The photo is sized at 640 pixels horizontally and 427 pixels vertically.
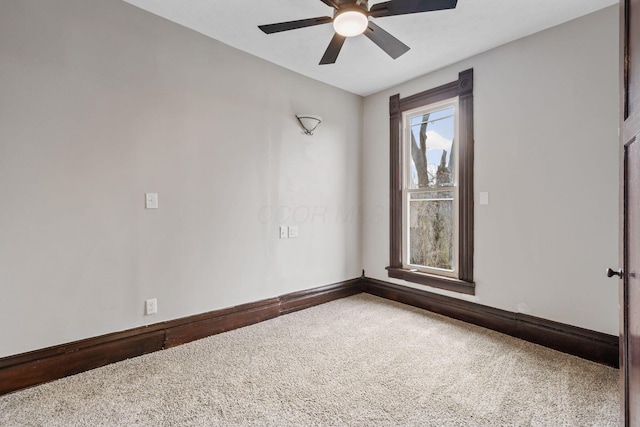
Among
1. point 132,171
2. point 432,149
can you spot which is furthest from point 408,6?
point 132,171

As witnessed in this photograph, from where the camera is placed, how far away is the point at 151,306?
7.75 ft

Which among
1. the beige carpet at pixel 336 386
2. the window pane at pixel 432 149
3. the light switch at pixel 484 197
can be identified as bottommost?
the beige carpet at pixel 336 386

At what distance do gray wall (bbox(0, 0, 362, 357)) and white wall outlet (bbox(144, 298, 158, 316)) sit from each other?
0.12ft

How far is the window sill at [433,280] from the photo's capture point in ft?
9.89

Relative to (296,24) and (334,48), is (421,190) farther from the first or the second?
(296,24)

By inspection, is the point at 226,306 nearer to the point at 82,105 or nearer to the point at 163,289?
the point at 163,289

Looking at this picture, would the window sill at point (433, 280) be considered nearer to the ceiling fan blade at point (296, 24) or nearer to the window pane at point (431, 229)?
→ the window pane at point (431, 229)

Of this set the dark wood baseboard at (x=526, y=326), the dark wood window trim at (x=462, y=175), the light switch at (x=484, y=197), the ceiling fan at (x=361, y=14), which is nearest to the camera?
the ceiling fan at (x=361, y=14)

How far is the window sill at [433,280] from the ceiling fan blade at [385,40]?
2231mm

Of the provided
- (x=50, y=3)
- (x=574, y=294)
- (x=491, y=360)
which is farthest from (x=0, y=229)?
(x=574, y=294)

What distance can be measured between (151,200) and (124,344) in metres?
1.08

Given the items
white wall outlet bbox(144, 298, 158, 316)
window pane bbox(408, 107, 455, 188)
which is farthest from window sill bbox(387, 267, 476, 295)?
white wall outlet bbox(144, 298, 158, 316)

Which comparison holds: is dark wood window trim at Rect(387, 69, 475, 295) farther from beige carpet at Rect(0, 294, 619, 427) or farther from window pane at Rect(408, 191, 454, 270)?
beige carpet at Rect(0, 294, 619, 427)

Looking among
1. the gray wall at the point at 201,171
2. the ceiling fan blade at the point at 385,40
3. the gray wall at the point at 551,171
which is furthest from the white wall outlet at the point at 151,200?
the gray wall at the point at 551,171
